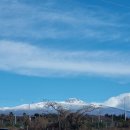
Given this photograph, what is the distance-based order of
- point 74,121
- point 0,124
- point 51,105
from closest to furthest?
point 74,121
point 51,105
point 0,124

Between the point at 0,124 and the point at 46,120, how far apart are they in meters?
6.24

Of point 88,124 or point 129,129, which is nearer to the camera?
point 129,129

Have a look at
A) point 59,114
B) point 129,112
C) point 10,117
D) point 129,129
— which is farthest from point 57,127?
point 129,112

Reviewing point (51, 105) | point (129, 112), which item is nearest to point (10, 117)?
point (51, 105)

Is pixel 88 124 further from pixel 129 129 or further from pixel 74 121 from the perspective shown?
pixel 129 129

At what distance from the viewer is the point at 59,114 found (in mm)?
50594

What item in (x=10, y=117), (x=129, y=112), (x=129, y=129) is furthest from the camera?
(x=129, y=112)

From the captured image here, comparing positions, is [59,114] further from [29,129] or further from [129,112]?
[129,112]

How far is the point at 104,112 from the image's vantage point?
79.3 metres

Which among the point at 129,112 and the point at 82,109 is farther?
the point at 129,112

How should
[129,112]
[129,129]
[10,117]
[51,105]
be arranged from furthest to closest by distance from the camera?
[129,112]
[10,117]
[51,105]
[129,129]

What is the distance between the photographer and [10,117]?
6562 centimetres

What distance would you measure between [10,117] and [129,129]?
25.0 metres

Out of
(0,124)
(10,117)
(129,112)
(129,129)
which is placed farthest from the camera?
(129,112)
